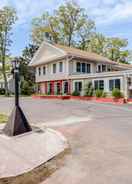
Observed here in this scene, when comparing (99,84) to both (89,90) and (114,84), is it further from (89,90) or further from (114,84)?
(114,84)

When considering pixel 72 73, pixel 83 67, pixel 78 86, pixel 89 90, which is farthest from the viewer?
pixel 83 67

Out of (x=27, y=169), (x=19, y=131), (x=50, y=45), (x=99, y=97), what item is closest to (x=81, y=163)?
(x=27, y=169)

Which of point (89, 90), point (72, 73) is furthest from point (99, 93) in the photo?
point (72, 73)

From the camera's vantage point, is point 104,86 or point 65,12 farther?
point 65,12

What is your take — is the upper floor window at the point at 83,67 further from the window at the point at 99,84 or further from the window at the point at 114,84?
the window at the point at 114,84

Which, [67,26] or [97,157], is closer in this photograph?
[97,157]

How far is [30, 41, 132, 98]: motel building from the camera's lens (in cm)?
2142

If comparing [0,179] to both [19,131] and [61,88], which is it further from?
[61,88]

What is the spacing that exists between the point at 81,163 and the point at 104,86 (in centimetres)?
1801

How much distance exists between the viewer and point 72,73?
2619 centimetres

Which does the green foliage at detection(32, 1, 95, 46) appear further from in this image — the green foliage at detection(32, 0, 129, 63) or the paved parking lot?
the paved parking lot

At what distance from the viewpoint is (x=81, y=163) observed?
16.2 ft

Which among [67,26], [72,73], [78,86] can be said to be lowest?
[78,86]

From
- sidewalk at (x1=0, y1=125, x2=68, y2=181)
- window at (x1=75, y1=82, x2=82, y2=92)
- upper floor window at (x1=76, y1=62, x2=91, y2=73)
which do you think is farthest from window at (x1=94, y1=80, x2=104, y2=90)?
sidewalk at (x1=0, y1=125, x2=68, y2=181)
